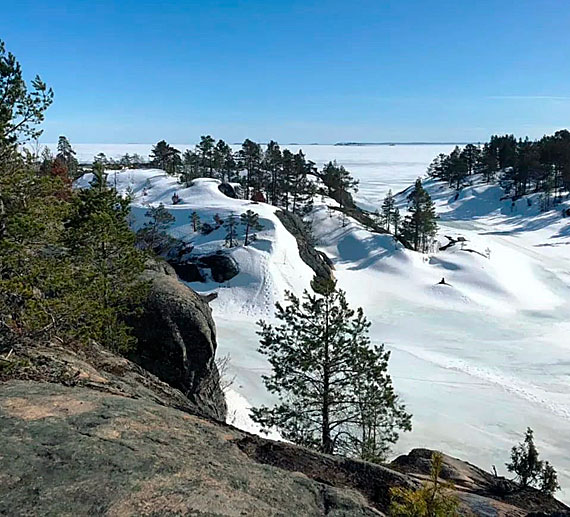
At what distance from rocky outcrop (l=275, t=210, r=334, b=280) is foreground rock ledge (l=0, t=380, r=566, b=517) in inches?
1291

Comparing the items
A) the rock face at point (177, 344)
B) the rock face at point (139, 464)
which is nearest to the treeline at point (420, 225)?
the rock face at point (177, 344)

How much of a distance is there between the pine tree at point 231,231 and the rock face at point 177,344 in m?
24.5

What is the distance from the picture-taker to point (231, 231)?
4141 centimetres

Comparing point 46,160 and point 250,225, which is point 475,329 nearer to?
point 250,225

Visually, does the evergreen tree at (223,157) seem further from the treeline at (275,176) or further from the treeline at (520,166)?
the treeline at (520,166)

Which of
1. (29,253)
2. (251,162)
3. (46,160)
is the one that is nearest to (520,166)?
(251,162)

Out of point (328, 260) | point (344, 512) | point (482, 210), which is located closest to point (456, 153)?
point (482, 210)

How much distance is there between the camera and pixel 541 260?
49.1 metres

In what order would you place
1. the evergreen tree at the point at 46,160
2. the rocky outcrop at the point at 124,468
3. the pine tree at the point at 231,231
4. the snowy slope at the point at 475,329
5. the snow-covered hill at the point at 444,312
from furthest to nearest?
the pine tree at the point at 231,231
the snow-covered hill at the point at 444,312
the snowy slope at the point at 475,329
the evergreen tree at the point at 46,160
the rocky outcrop at the point at 124,468

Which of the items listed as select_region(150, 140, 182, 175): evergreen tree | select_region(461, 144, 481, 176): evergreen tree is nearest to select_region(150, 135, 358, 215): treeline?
select_region(150, 140, 182, 175): evergreen tree

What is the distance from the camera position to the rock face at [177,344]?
15102 mm

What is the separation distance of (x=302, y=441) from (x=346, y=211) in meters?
48.2

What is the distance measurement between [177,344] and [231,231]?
26.7m

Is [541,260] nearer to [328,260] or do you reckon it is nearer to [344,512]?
[328,260]
